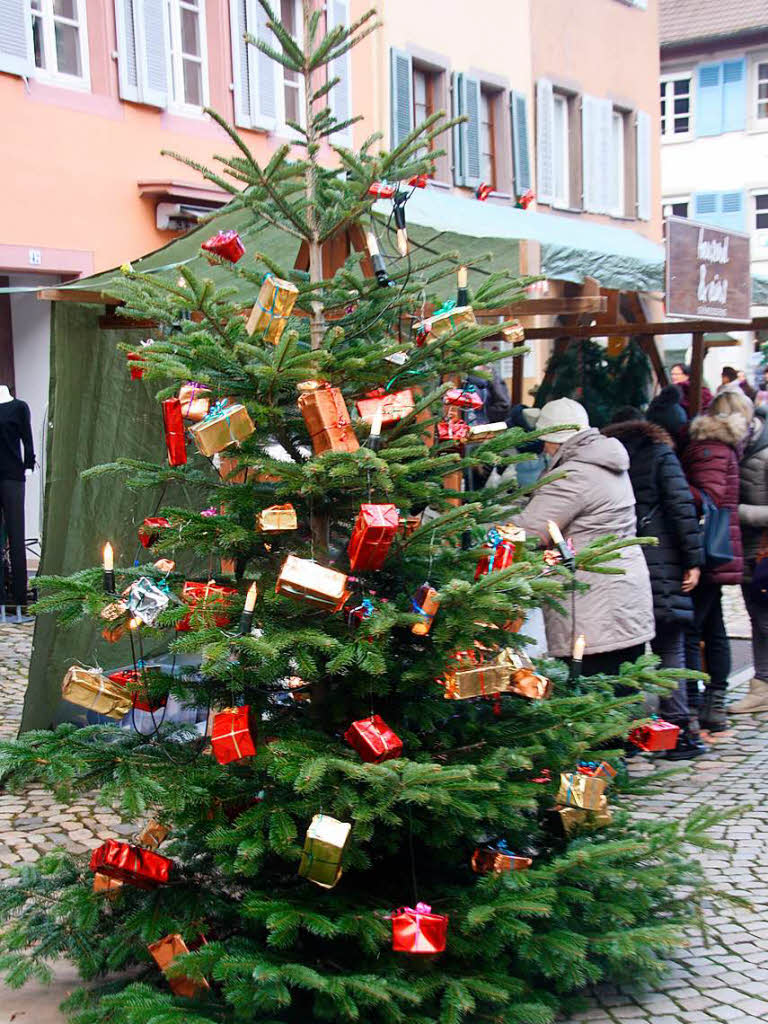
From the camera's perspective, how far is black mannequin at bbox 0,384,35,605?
10234 mm

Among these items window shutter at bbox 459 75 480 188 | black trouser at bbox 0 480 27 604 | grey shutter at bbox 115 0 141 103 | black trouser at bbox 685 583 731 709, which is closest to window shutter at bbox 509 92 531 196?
window shutter at bbox 459 75 480 188

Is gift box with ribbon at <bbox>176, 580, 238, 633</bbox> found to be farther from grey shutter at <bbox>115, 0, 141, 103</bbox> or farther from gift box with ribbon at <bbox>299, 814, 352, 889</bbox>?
grey shutter at <bbox>115, 0, 141, 103</bbox>

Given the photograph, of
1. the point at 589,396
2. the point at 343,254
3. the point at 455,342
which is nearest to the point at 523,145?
the point at 589,396

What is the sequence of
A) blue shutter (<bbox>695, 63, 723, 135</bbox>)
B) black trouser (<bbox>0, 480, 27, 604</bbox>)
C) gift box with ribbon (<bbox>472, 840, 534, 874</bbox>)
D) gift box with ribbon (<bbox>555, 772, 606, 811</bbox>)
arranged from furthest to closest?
1. blue shutter (<bbox>695, 63, 723, 135</bbox>)
2. black trouser (<bbox>0, 480, 27, 604</bbox>)
3. gift box with ribbon (<bbox>555, 772, 606, 811</bbox>)
4. gift box with ribbon (<bbox>472, 840, 534, 874</bbox>)

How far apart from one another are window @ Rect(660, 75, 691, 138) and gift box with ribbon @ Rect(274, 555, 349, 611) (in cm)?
3083

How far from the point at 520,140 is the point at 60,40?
27.0ft

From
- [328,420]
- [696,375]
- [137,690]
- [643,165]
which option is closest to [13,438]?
[696,375]

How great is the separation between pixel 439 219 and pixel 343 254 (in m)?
0.97

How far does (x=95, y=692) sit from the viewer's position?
12.3 feet

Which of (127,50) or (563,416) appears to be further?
(127,50)

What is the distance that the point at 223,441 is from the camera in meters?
3.47

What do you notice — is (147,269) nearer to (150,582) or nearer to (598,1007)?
(150,582)

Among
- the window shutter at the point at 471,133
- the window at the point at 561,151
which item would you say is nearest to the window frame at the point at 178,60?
the window shutter at the point at 471,133

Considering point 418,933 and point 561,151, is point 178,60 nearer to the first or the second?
point 561,151
